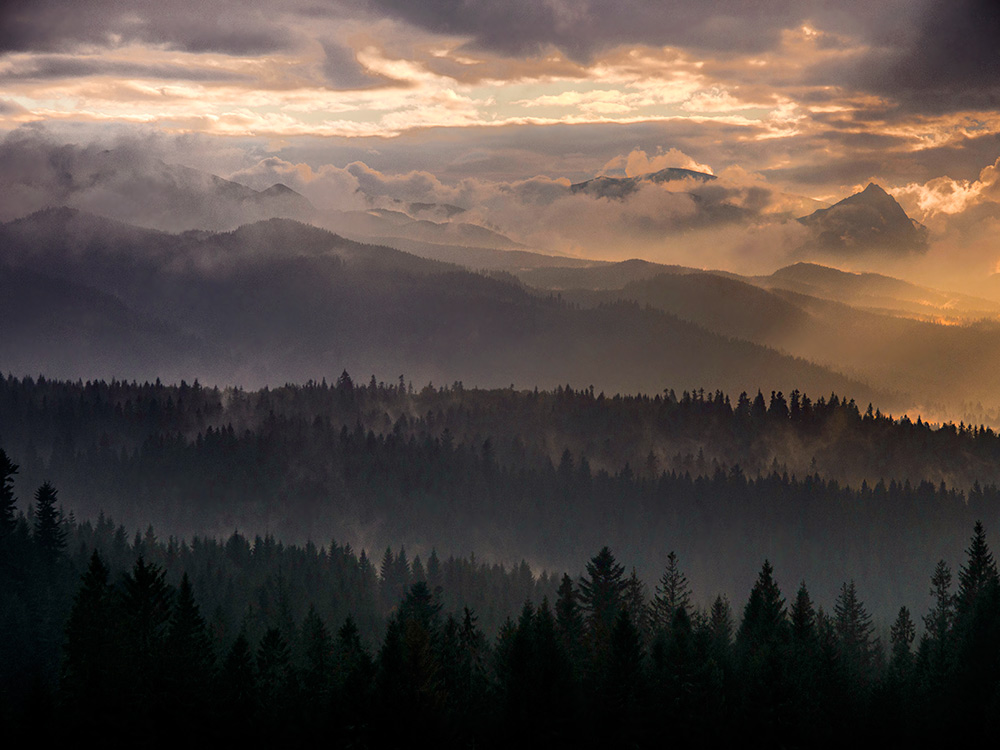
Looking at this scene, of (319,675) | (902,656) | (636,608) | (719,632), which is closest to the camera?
(319,675)

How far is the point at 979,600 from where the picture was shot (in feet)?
271

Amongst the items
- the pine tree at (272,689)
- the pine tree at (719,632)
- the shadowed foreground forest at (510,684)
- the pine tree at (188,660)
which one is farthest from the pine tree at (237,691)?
the pine tree at (719,632)

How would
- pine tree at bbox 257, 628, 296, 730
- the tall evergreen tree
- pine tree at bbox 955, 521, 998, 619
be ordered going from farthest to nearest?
pine tree at bbox 955, 521, 998, 619
the tall evergreen tree
pine tree at bbox 257, 628, 296, 730

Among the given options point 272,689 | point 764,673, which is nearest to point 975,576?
point 764,673

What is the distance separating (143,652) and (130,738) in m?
6.65

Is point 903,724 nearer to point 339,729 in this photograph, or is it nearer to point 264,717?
point 339,729

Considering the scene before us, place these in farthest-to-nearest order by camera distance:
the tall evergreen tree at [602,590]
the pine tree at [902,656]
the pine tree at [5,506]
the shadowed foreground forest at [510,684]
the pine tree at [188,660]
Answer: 1. the pine tree at [5,506]
2. the tall evergreen tree at [602,590]
3. the pine tree at [902,656]
4. the pine tree at [188,660]
5. the shadowed foreground forest at [510,684]

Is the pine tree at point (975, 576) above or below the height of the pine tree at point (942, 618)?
above

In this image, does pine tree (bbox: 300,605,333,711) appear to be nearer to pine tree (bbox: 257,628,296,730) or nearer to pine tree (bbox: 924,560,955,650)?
pine tree (bbox: 257,628,296,730)

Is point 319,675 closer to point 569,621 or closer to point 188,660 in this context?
point 188,660

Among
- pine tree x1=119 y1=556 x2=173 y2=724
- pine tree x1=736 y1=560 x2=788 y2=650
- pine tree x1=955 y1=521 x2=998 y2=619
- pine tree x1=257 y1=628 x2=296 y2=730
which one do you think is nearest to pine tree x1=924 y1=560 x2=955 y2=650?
pine tree x1=955 y1=521 x2=998 y2=619

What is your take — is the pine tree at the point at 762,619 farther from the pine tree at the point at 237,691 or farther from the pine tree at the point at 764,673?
the pine tree at the point at 237,691

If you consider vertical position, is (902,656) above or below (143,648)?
below

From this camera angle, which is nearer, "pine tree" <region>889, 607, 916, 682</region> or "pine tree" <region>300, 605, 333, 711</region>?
"pine tree" <region>300, 605, 333, 711</region>
